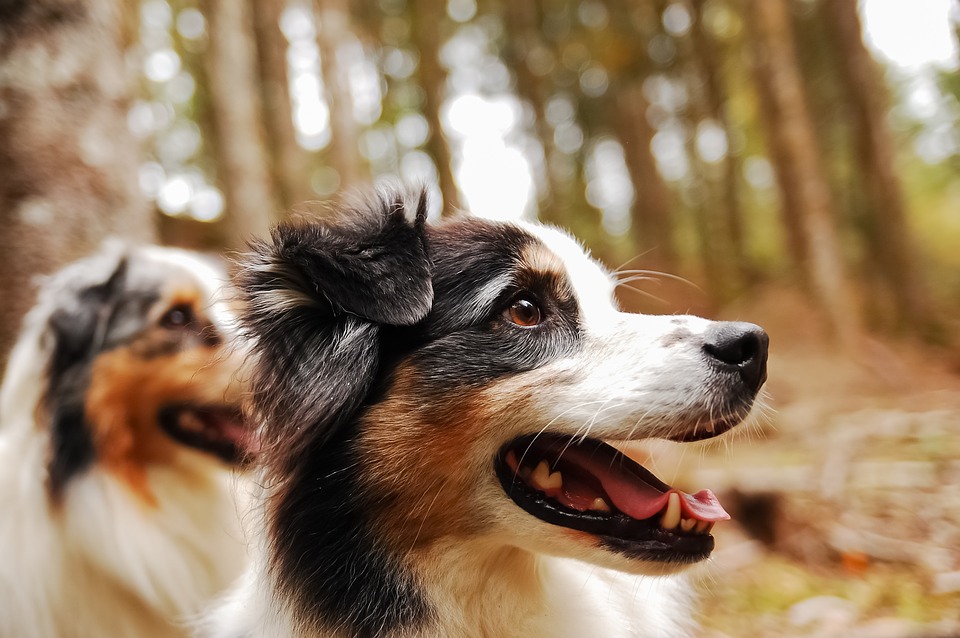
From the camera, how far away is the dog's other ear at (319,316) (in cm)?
214

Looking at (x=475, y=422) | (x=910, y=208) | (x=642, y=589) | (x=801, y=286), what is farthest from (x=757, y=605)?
(x=801, y=286)

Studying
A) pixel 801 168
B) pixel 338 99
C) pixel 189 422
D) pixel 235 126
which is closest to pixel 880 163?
pixel 801 168

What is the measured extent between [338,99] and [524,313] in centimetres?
715

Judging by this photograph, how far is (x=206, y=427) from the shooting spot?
356 cm

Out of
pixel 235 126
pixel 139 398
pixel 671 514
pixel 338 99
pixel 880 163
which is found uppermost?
pixel 338 99

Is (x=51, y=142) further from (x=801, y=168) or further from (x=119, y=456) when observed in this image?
(x=801, y=168)

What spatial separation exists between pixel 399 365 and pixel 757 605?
254 cm

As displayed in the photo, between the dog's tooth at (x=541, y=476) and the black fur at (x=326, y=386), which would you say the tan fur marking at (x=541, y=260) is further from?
the dog's tooth at (x=541, y=476)

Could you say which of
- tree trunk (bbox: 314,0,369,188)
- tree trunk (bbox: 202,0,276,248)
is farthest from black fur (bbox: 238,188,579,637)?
tree trunk (bbox: 314,0,369,188)

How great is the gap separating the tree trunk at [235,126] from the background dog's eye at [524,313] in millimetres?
4869

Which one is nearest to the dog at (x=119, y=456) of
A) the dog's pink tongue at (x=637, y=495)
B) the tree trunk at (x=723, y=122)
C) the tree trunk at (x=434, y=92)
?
the dog's pink tongue at (x=637, y=495)

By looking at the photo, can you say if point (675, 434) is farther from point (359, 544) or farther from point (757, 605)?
point (757, 605)

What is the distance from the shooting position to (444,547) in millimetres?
2137

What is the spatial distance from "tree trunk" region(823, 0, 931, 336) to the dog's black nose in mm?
6841
